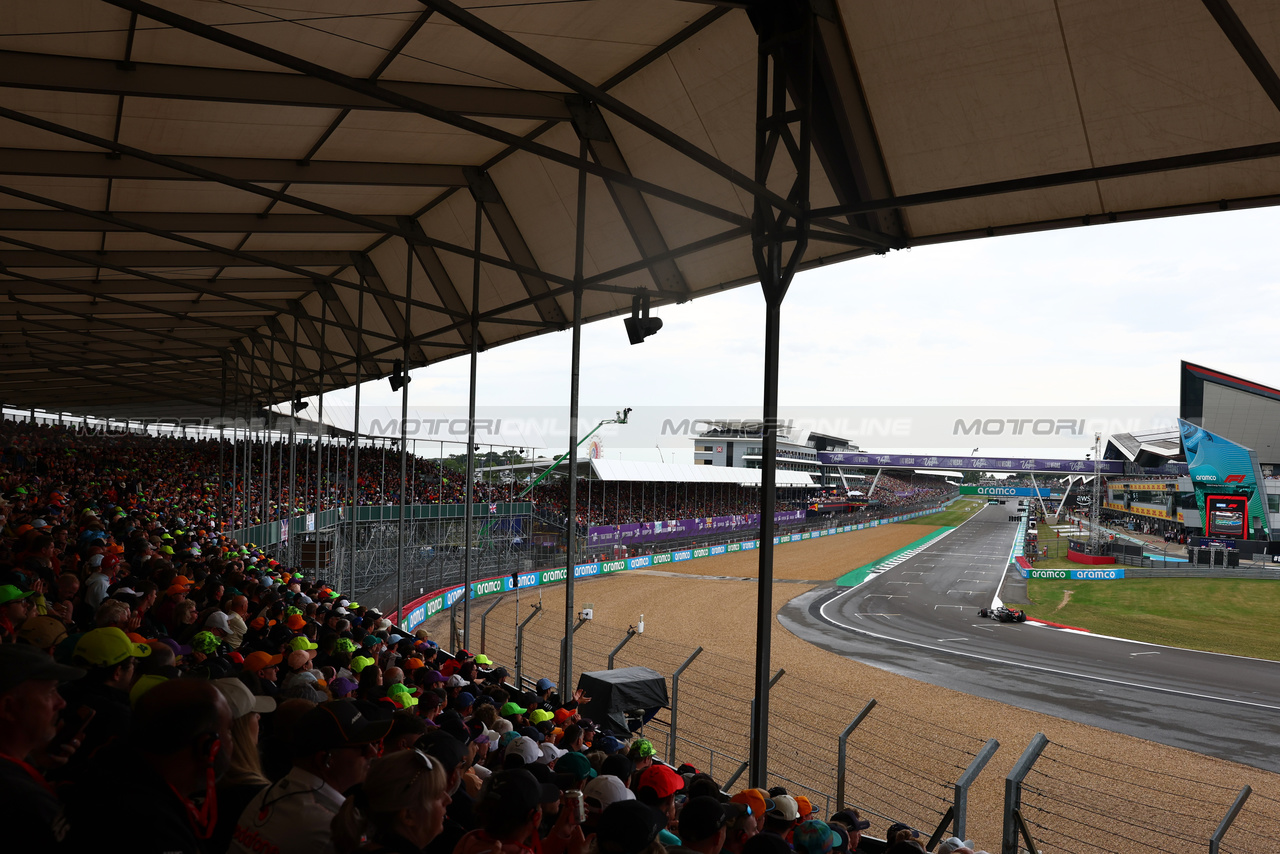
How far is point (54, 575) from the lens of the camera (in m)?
5.85

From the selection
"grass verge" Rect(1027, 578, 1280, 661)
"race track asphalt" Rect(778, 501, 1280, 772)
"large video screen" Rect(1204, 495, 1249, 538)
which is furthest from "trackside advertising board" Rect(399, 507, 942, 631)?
"large video screen" Rect(1204, 495, 1249, 538)

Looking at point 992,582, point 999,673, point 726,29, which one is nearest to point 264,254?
point 726,29

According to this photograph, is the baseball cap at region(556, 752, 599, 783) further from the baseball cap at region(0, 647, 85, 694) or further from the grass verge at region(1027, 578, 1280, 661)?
the grass verge at region(1027, 578, 1280, 661)

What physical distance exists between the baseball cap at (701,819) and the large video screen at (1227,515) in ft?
164

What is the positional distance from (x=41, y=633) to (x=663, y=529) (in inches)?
1732

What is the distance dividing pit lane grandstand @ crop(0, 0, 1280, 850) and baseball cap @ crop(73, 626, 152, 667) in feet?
10.1

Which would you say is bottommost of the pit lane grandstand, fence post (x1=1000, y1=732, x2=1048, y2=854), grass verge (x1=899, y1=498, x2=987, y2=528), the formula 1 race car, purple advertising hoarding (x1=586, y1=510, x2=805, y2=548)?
grass verge (x1=899, y1=498, x2=987, y2=528)

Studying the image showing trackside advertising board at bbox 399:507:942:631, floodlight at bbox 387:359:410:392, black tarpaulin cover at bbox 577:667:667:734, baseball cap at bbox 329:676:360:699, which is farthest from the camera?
trackside advertising board at bbox 399:507:942:631

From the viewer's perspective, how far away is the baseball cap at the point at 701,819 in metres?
2.32

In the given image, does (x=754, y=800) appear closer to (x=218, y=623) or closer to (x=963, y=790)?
(x=963, y=790)

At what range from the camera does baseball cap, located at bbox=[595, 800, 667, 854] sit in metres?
2.03

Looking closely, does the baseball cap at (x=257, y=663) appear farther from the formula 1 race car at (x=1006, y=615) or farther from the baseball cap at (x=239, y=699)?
the formula 1 race car at (x=1006, y=615)

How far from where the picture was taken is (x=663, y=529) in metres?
46.8

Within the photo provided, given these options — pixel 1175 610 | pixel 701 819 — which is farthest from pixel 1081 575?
pixel 701 819
